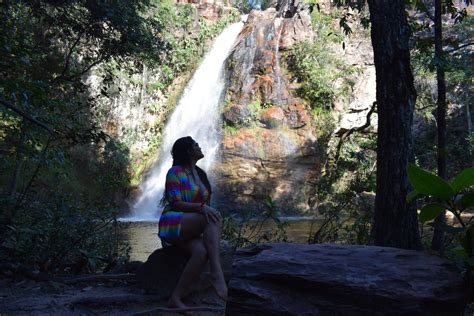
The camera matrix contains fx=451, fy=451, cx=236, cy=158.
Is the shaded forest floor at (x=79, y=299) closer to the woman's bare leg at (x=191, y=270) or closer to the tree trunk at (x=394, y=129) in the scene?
the woman's bare leg at (x=191, y=270)

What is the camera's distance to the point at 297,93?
19781 mm

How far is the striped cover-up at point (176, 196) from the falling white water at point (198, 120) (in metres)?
14.0

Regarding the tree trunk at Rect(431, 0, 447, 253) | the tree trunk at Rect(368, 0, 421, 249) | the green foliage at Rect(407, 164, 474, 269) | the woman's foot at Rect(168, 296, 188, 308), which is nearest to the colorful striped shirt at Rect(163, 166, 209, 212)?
the woman's foot at Rect(168, 296, 188, 308)

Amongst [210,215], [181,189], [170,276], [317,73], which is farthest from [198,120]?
[210,215]

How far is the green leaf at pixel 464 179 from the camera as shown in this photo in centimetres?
200

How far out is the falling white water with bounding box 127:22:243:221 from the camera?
1809cm

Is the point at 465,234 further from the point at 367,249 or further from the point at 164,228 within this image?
the point at 164,228

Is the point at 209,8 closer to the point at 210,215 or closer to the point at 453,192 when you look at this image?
the point at 210,215

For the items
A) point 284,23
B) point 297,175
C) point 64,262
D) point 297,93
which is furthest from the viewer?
point 284,23

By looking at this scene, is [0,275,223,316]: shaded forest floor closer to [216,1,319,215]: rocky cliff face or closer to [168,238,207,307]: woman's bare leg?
[168,238,207,307]: woman's bare leg

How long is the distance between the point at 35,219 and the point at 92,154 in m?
13.7

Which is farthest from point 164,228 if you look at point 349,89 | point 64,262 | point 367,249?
point 349,89

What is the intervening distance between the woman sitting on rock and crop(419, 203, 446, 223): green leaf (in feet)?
4.54

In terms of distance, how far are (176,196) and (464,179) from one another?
1.80 meters
